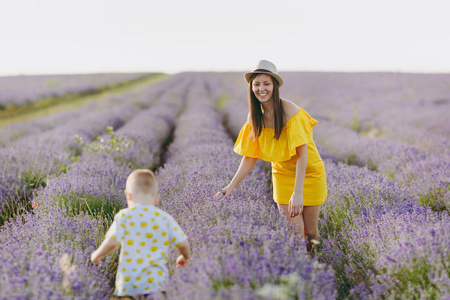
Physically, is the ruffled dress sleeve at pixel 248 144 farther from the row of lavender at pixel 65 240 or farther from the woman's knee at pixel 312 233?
the row of lavender at pixel 65 240

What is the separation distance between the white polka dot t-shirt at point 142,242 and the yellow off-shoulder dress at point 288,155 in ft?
3.30

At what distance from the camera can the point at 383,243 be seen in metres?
1.90

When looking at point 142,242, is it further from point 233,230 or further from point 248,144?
point 248,144

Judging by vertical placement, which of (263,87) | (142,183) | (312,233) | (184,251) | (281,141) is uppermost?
(263,87)

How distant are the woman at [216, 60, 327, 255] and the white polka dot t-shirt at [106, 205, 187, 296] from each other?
0.85 metres

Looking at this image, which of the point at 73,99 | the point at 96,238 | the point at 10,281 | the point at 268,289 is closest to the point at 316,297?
the point at 268,289

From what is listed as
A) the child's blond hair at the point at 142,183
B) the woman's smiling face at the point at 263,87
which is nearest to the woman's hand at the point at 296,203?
the woman's smiling face at the point at 263,87

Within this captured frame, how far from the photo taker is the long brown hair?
2227mm

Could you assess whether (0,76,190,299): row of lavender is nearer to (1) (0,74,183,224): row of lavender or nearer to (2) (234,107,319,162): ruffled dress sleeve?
A: (1) (0,74,183,224): row of lavender

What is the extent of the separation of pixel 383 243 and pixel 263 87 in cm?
119

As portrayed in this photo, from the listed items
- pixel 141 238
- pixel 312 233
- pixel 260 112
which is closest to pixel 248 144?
pixel 260 112

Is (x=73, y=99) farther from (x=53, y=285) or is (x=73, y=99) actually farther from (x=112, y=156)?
(x=53, y=285)

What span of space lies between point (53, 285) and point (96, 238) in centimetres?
75

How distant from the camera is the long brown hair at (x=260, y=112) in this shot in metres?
2.23
